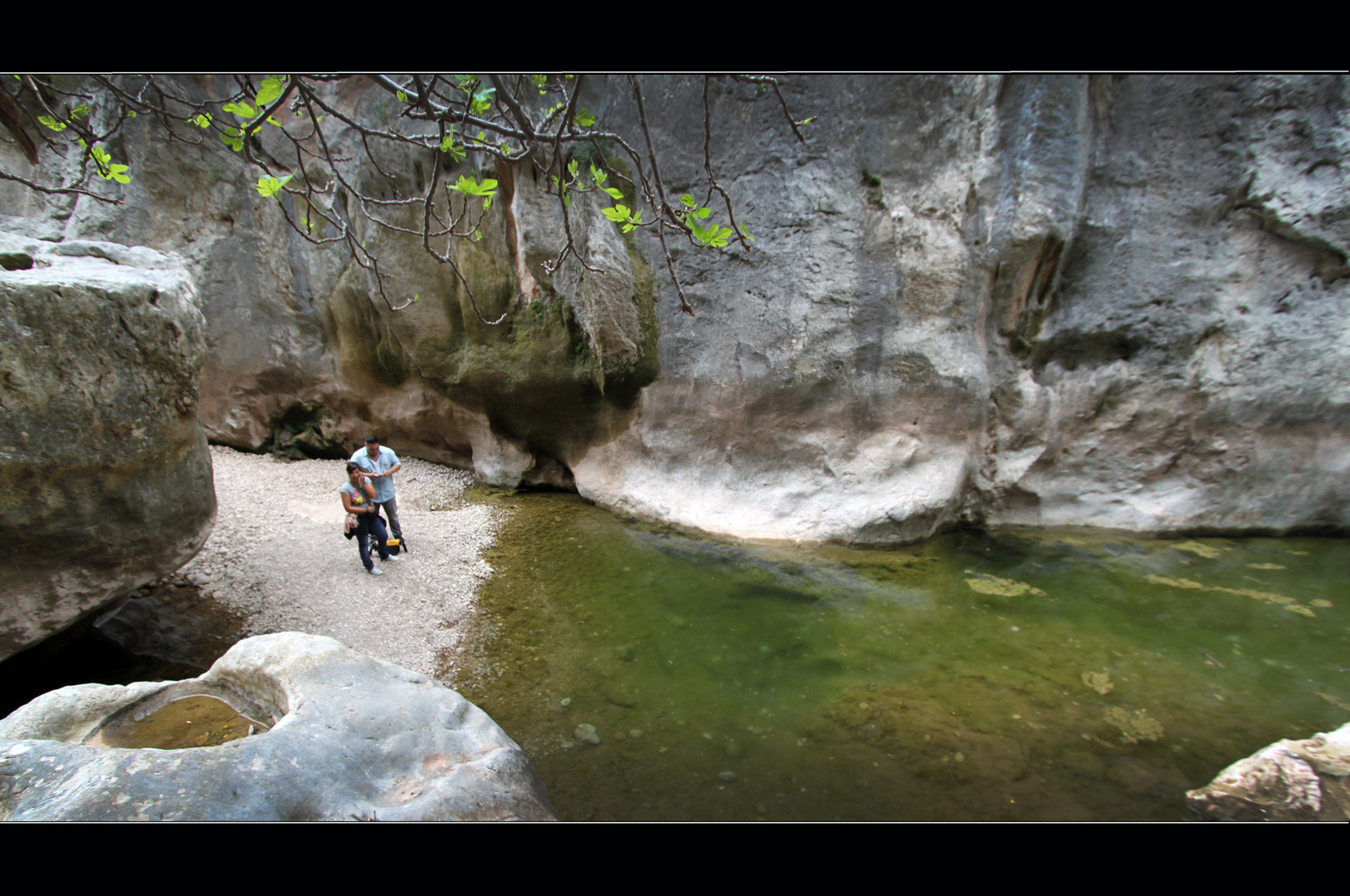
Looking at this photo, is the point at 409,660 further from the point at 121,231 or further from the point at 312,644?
the point at 121,231

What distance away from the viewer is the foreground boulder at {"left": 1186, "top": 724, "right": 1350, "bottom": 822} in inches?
97.6

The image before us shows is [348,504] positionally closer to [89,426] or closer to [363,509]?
[363,509]

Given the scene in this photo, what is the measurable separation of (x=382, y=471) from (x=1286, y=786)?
239 inches

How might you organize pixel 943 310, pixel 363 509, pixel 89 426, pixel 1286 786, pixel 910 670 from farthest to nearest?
1. pixel 943 310
2. pixel 363 509
3. pixel 910 670
4. pixel 89 426
5. pixel 1286 786

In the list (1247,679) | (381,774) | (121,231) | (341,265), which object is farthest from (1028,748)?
(121,231)

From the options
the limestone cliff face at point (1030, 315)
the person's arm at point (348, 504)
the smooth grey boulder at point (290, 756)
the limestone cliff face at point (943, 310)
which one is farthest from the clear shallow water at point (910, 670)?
the person's arm at point (348, 504)

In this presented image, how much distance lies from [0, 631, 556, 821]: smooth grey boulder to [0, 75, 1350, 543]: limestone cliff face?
4136mm

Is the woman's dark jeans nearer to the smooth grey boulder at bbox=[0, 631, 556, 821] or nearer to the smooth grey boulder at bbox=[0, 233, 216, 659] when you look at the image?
the smooth grey boulder at bbox=[0, 233, 216, 659]

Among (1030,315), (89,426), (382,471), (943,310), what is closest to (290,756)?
(89,426)

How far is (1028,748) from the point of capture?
3.22 meters

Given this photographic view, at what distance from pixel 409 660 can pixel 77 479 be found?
2.11 meters

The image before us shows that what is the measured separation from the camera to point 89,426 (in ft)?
10.8

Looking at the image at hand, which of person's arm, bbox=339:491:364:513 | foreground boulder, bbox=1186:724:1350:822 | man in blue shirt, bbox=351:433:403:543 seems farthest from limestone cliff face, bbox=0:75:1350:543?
foreground boulder, bbox=1186:724:1350:822

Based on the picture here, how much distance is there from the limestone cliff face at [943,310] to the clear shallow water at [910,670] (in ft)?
2.28
